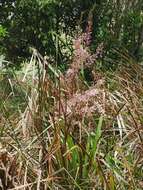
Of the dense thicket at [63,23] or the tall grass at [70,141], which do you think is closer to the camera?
the tall grass at [70,141]

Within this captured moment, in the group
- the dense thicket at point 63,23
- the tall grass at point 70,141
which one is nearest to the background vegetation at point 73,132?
the tall grass at point 70,141

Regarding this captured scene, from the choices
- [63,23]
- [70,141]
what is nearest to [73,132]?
[70,141]

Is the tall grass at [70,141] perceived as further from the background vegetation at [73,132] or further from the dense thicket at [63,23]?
the dense thicket at [63,23]

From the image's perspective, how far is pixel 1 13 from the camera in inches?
373

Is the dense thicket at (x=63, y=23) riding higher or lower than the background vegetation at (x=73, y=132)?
lower

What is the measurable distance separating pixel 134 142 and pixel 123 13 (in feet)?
18.2

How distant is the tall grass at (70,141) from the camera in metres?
3.87

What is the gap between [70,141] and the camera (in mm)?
3984

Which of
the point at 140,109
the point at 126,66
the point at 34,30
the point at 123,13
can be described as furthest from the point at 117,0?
the point at 140,109

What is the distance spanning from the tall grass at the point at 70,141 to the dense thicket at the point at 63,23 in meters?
4.59

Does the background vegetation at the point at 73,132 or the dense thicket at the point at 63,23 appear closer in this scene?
the background vegetation at the point at 73,132

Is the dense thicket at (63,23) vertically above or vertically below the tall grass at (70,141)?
below

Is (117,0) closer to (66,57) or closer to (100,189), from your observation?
(66,57)

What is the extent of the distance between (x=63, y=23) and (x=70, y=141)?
5.70 m
